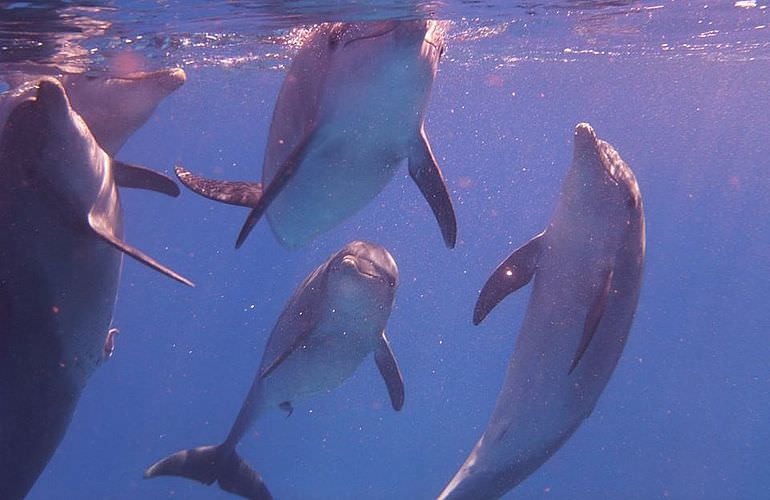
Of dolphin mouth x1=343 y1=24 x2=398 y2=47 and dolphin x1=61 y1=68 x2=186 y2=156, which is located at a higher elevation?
dolphin mouth x1=343 y1=24 x2=398 y2=47

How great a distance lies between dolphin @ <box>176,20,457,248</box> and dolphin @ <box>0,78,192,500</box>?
43.9 inches

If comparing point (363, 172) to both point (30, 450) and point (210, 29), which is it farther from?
point (210, 29)

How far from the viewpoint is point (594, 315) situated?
6270 millimetres

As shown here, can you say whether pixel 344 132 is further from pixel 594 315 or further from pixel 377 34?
pixel 594 315

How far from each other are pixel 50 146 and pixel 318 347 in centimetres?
362

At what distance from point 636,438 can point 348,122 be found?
109ft

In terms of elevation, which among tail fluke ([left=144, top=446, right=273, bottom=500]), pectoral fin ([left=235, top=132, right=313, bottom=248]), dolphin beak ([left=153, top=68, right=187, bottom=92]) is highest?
dolphin beak ([left=153, top=68, right=187, bottom=92])

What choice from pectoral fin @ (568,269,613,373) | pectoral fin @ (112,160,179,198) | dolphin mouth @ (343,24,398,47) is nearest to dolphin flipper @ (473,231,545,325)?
Answer: pectoral fin @ (568,269,613,373)

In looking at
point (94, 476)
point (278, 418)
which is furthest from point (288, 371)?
point (94, 476)

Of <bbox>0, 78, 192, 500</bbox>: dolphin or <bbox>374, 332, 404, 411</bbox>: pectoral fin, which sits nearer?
<bbox>0, 78, 192, 500</bbox>: dolphin

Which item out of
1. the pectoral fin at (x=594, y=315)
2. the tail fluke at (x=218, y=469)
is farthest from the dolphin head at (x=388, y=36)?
the tail fluke at (x=218, y=469)

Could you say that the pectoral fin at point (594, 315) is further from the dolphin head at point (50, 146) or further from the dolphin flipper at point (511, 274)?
the dolphin head at point (50, 146)

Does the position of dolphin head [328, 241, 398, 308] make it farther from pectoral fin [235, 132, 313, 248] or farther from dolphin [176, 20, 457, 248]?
pectoral fin [235, 132, 313, 248]

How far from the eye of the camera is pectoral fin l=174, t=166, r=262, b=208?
22.0 ft
